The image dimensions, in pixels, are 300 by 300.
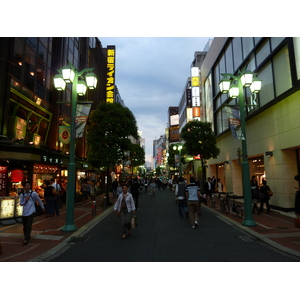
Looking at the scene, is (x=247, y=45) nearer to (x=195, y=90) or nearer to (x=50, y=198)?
(x=50, y=198)

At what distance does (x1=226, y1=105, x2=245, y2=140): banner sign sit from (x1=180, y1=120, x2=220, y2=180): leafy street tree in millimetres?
11288

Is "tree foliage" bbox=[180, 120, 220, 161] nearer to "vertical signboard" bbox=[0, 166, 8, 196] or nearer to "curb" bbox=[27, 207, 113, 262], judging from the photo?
"curb" bbox=[27, 207, 113, 262]

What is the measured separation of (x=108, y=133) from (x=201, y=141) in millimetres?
9163

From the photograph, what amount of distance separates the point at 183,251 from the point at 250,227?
4498 millimetres

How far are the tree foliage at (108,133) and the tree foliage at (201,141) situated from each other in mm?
6652

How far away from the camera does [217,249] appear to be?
21.6 ft

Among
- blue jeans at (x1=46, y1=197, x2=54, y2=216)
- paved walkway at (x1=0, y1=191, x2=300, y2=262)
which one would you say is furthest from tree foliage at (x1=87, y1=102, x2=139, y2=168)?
paved walkway at (x1=0, y1=191, x2=300, y2=262)

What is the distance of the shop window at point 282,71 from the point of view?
1277 centimetres

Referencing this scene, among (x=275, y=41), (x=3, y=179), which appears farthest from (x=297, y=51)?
(x=3, y=179)

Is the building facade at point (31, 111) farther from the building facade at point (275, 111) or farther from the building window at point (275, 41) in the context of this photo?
the building window at point (275, 41)

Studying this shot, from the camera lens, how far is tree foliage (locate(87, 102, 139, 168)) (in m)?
17.3

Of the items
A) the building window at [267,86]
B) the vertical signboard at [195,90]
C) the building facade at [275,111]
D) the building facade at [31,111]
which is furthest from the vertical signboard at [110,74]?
the building window at [267,86]

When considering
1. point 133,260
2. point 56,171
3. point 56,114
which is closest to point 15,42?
point 56,114

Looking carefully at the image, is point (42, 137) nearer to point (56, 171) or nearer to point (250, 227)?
point (56, 171)
